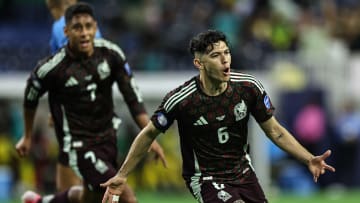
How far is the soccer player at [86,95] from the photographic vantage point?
10672 millimetres

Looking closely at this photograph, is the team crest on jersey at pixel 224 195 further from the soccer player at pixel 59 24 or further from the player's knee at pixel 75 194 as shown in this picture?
the soccer player at pixel 59 24

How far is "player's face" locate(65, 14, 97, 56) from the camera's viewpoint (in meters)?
10.6

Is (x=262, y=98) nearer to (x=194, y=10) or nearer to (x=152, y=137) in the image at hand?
(x=152, y=137)

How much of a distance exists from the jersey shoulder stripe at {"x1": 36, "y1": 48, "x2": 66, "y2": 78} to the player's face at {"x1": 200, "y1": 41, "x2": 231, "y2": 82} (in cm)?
199

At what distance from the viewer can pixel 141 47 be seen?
20.7 m

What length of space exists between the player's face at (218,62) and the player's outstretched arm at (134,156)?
65 cm

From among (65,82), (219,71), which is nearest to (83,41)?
(65,82)

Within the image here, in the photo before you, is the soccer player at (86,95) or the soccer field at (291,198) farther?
the soccer field at (291,198)

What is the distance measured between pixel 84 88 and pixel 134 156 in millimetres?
1626

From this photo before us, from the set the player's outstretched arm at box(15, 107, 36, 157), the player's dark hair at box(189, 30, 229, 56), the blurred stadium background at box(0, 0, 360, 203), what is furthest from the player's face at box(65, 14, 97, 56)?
the blurred stadium background at box(0, 0, 360, 203)

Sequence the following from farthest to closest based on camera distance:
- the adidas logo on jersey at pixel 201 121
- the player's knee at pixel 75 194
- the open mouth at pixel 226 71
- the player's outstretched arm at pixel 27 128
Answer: the player's outstretched arm at pixel 27 128, the player's knee at pixel 75 194, the adidas logo on jersey at pixel 201 121, the open mouth at pixel 226 71

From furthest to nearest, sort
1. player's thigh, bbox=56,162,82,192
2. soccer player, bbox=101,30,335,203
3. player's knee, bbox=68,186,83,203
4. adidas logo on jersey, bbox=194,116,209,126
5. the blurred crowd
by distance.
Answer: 1. the blurred crowd
2. player's thigh, bbox=56,162,82,192
3. player's knee, bbox=68,186,83,203
4. adidas logo on jersey, bbox=194,116,209,126
5. soccer player, bbox=101,30,335,203

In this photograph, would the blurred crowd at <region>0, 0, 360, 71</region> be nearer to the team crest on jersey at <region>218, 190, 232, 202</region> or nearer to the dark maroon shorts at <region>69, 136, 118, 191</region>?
the dark maroon shorts at <region>69, 136, 118, 191</region>

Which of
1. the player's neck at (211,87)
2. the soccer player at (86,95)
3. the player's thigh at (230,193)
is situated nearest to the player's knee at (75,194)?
the soccer player at (86,95)
